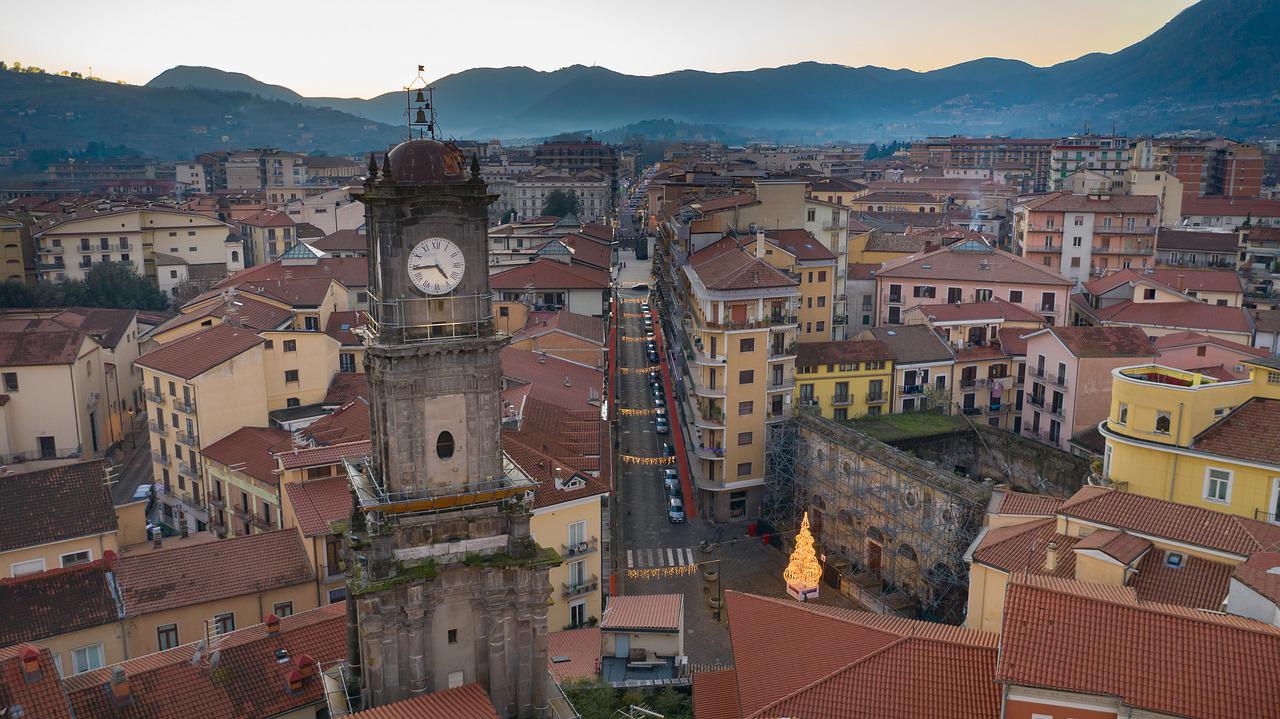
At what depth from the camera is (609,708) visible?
27.8 m

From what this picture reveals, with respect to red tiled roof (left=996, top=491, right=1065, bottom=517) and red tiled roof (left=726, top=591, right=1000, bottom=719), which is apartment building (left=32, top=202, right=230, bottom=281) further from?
red tiled roof (left=726, top=591, right=1000, bottom=719)

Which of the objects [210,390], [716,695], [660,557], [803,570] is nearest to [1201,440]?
[803,570]

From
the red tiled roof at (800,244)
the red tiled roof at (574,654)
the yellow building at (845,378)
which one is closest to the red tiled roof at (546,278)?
the red tiled roof at (800,244)

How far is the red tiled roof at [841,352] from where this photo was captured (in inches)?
2378

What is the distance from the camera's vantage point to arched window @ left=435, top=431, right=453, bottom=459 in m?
24.6

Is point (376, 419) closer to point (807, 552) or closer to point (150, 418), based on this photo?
point (807, 552)

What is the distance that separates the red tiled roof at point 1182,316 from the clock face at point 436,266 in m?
60.6

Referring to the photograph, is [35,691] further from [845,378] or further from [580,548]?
[845,378]

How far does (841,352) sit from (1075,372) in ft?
45.3

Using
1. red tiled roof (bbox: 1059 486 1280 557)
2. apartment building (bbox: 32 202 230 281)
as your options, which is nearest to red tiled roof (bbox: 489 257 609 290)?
apartment building (bbox: 32 202 230 281)

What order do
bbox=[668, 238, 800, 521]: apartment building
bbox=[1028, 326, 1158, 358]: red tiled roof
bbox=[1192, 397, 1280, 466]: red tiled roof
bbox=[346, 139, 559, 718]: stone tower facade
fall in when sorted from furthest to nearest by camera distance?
1. bbox=[1028, 326, 1158, 358]: red tiled roof
2. bbox=[668, 238, 800, 521]: apartment building
3. bbox=[1192, 397, 1280, 466]: red tiled roof
4. bbox=[346, 139, 559, 718]: stone tower facade

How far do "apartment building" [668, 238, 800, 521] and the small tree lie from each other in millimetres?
104308

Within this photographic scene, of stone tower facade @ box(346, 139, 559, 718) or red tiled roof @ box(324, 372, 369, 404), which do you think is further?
red tiled roof @ box(324, 372, 369, 404)

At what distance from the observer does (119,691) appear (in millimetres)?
25859
